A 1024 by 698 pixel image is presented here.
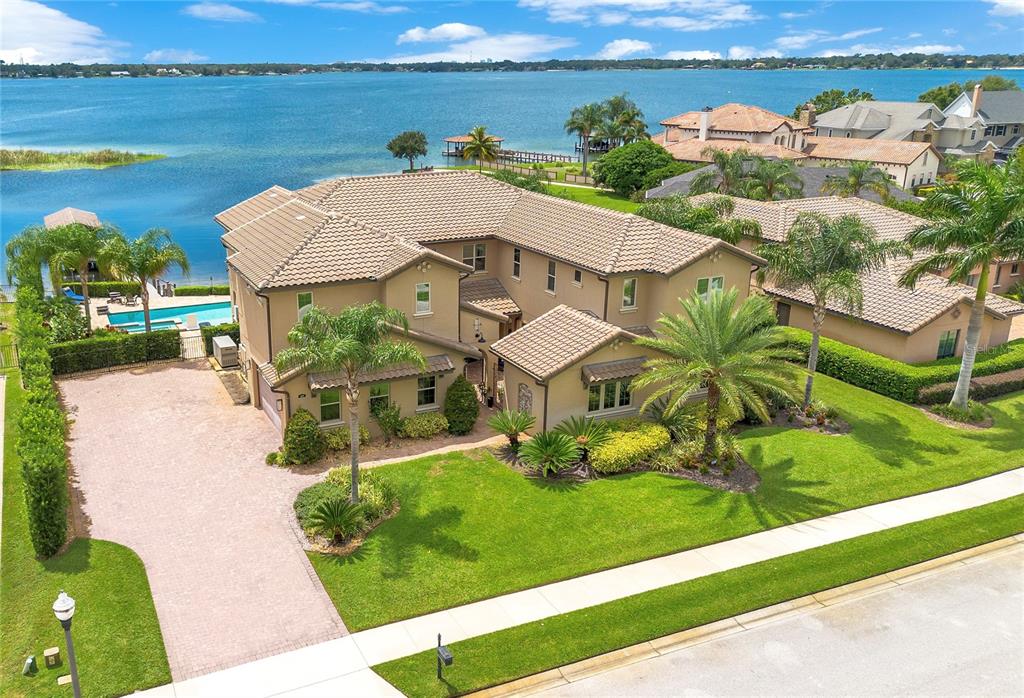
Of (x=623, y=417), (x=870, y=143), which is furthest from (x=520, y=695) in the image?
(x=870, y=143)

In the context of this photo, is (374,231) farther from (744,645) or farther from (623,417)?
→ (744,645)

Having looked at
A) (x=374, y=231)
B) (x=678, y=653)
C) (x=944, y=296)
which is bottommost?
(x=678, y=653)

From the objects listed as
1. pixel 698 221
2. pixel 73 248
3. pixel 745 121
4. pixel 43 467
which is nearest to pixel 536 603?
pixel 43 467

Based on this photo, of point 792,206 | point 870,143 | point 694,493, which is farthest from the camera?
point 870,143

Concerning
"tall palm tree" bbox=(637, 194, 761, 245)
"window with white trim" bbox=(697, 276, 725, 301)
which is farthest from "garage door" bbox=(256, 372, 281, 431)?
"tall palm tree" bbox=(637, 194, 761, 245)

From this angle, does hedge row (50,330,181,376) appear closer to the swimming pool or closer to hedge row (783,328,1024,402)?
the swimming pool
